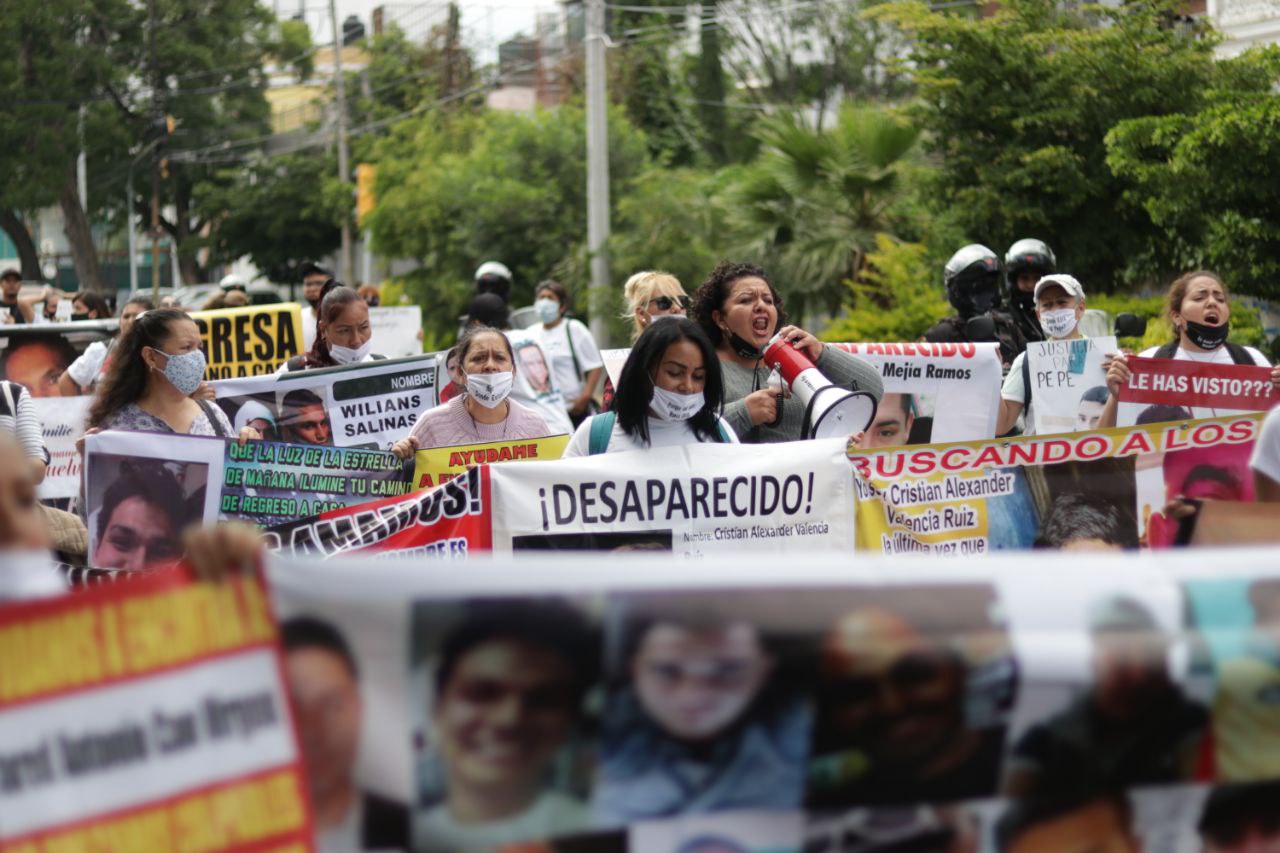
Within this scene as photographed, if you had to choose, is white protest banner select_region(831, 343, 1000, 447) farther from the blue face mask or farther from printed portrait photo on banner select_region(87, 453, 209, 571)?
printed portrait photo on banner select_region(87, 453, 209, 571)

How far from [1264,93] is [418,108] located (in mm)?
33459

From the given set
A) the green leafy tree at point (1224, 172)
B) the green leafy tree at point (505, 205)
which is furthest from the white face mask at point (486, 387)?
the green leafy tree at point (505, 205)

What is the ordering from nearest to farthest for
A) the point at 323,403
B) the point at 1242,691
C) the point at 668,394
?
the point at 1242,691
the point at 668,394
the point at 323,403

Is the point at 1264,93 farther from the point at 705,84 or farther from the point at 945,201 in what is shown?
the point at 705,84

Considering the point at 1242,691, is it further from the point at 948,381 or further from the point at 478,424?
the point at 948,381

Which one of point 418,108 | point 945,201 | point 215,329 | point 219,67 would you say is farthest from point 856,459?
point 219,67

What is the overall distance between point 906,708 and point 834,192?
742 inches

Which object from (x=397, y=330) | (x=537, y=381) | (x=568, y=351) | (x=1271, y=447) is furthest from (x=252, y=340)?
(x=1271, y=447)

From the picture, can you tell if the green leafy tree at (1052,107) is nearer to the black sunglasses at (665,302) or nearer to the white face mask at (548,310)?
the white face mask at (548,310)

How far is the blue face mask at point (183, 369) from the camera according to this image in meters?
6.71

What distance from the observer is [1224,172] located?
15359mm

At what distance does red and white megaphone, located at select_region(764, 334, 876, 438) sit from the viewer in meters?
6.11

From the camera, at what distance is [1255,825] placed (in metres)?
3.15

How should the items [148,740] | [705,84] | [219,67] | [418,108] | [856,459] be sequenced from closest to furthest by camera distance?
[148,740] < [856,459] < [705,84] < [418,108] < [219,67]
